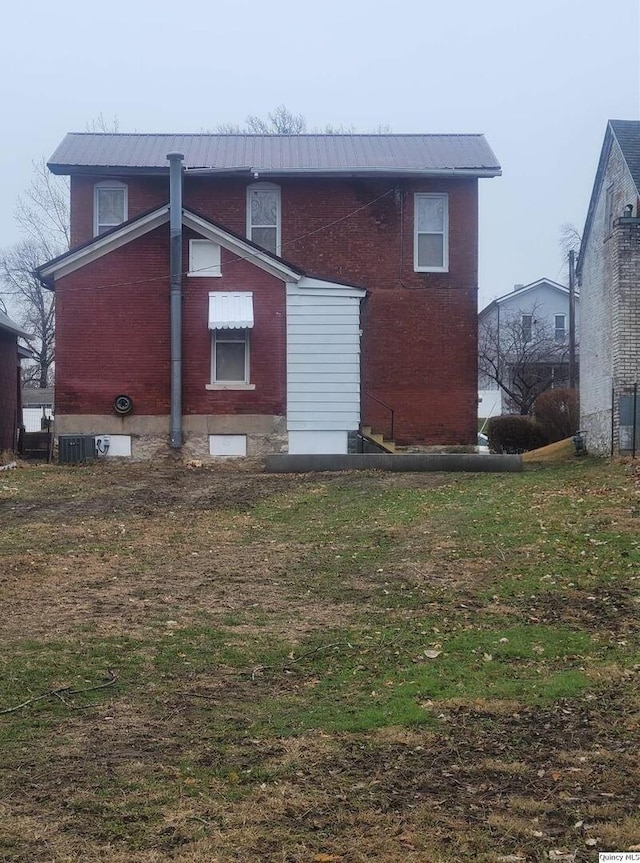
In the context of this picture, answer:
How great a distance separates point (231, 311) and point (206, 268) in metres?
1.18

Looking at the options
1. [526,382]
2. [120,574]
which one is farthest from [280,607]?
[526,382]

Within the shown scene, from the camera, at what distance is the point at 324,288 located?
1912 cm

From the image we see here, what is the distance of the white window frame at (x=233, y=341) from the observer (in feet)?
62.8

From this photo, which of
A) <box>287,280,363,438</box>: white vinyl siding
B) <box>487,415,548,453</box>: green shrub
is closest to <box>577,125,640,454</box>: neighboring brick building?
<box>487,415,548,453</box>: green shrub

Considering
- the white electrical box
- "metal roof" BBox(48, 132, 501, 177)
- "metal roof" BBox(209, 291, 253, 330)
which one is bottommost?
the white electrical box

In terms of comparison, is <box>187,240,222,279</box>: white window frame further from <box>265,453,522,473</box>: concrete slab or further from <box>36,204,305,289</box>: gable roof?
<box>265,453,522,473</box>: concrete slab

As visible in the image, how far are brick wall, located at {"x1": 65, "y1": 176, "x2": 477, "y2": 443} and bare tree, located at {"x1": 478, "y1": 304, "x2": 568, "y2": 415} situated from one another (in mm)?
19162

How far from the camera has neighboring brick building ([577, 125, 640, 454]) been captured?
2023 centimetres

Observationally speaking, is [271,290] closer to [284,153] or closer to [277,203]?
[277,203]

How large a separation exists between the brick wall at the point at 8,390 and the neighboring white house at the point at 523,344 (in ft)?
68.5

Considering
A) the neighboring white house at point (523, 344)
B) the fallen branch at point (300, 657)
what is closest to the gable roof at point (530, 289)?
the neighboring white house at point (523, 344)

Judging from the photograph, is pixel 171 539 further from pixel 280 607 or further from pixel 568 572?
pixel 568 572

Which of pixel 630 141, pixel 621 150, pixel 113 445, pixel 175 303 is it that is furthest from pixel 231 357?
pixel 630 141

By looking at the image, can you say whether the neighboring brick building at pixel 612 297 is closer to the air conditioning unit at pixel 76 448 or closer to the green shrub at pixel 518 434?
the green shrub at pixel 518 434
